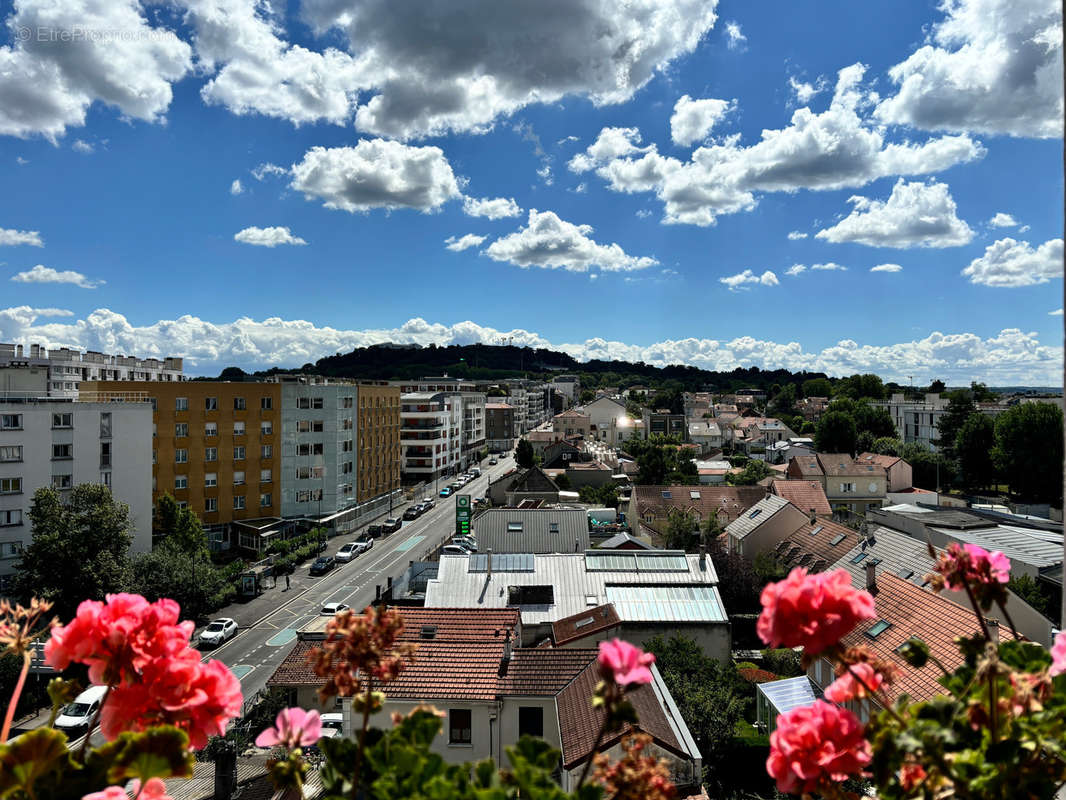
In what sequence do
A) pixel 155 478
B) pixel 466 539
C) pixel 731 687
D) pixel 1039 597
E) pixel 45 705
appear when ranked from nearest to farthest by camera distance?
pixel 731 687
pixel 45 705
pixel 1039 597
pixel 155 478
pixel 466 539

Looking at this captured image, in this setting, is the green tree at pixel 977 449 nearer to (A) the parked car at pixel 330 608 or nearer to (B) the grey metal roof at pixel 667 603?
(B) the grey metal roof at pixel 667 603

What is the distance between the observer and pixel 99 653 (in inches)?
93.8

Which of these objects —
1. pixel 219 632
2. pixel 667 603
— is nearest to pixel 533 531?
pixel 667 603

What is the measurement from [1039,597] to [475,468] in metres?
67.0

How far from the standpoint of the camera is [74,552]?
2852 cm

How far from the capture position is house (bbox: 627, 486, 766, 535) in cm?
4400

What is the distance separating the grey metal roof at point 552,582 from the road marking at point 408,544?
68.5 ft

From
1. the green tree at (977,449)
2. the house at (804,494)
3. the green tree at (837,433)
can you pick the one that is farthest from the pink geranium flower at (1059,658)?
the green tree at (837,433)

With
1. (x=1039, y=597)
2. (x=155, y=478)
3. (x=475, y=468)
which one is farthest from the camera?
(x=475, y=468)

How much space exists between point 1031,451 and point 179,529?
7018 centimetres

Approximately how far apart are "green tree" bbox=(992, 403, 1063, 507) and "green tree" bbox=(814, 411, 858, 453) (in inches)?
689

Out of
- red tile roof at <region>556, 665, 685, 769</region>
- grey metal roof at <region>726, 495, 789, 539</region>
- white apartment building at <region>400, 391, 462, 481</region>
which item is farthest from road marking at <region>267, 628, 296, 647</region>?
white apartment building at <region>400, 391, 462, 481</region>

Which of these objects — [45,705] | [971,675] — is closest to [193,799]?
[45,705]

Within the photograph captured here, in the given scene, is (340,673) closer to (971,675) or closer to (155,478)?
(971,675)
